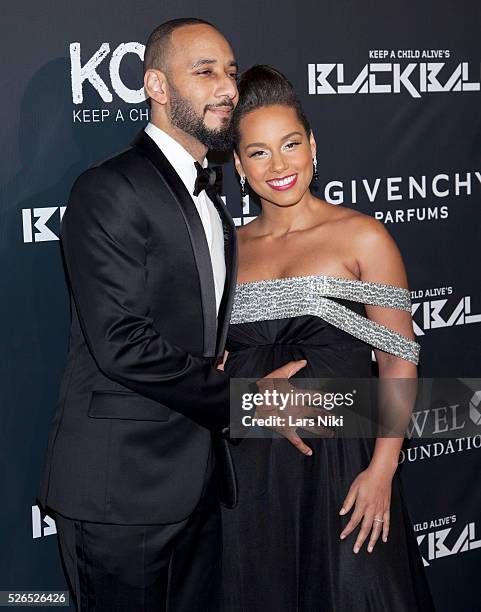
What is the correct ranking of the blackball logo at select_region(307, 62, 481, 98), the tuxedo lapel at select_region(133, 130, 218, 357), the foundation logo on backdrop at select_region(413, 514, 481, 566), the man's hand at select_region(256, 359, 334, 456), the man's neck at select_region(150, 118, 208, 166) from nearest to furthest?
the tuxedo lapel at select_region(133, 130, 218, 357) < the man's neck at select_region(150, 118, 208, 166) < the man's hand at select_region(256, 359, 334, 456) < the blackball logo at select_region(307, 62, 481, 98) < the foundation logo on backdrop at select_region(413, 514, 481, 566)

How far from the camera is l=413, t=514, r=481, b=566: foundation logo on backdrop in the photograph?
12.2 feet

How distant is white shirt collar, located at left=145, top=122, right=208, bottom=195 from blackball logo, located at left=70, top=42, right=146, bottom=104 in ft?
1.70

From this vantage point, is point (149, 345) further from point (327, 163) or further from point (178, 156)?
point (327, 163)

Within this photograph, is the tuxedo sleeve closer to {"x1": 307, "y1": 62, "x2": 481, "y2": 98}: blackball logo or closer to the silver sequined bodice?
the silver sequined bodice

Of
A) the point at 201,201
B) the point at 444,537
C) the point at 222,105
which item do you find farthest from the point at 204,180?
the point at 444,537

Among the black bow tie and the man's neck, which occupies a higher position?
the man's neck

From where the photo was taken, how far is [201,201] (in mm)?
2488

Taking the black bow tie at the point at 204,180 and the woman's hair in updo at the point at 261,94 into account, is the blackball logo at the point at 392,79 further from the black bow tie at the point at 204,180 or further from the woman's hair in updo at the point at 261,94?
the black bow tie at the point at 204,180

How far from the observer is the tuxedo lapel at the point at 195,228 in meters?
2.33

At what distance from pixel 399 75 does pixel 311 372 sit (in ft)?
4.31

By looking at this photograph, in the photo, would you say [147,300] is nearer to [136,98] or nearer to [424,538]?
[136,98]

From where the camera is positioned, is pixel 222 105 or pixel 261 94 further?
pixel 261 94

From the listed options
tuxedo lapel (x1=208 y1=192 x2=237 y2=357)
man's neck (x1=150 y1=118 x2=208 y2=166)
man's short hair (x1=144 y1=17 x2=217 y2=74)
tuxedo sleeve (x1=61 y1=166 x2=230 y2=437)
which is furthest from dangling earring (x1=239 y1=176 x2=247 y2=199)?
tuxedo sleeve (x1=61 y1=166 x2=230 y2=437)

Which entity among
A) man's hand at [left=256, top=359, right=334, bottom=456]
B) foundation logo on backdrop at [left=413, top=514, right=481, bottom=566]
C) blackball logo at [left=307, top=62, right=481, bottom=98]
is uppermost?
blackball logo at [left=307, top=62, right=481, bottom=98]
